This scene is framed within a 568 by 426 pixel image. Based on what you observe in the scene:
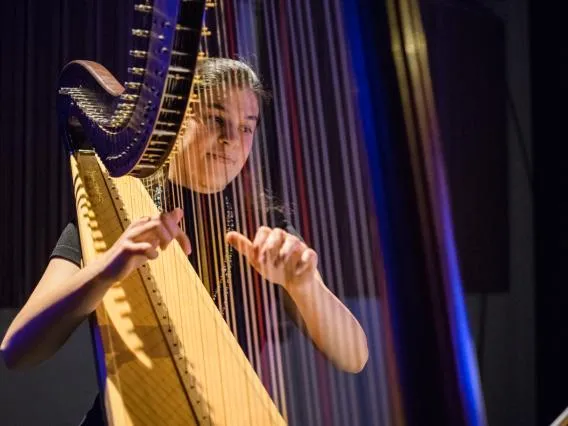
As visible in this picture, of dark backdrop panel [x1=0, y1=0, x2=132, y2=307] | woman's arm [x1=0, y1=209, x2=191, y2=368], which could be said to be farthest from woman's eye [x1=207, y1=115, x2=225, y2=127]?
dark backdrop panel [x1=0, y1=0, x2=132, y2=307]

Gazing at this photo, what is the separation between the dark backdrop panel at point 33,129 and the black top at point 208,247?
0.86 meters

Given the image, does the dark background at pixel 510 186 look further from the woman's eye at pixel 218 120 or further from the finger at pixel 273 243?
the finger at pixel 273 243

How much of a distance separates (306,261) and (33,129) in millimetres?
1413

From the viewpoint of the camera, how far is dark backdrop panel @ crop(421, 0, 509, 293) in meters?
2.42

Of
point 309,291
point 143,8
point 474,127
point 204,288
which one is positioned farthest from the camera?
point 474,127

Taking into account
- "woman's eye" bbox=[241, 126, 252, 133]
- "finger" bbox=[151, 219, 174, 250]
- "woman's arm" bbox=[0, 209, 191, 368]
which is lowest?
"woman's arm" bbox=[0, 209, 191, 368]

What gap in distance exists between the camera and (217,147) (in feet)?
3.57

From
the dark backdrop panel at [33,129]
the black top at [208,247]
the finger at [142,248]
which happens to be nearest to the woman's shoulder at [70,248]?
the black top at [208,247]

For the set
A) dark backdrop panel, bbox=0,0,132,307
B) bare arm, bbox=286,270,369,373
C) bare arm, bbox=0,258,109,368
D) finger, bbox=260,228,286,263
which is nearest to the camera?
finger, bbox=260,228,286,263

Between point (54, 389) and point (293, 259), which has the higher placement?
point (293, 259)

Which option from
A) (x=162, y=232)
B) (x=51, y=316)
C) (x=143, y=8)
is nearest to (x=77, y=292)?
(x=51, y=316)

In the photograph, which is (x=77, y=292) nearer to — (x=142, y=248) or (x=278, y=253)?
(x=142, y=248)

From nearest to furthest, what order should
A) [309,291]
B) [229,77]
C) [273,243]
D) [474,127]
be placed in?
1. [273,243]
2. [309,291]
3. [229,77]
4. [474,127]

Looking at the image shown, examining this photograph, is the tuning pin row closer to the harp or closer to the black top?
the harp
